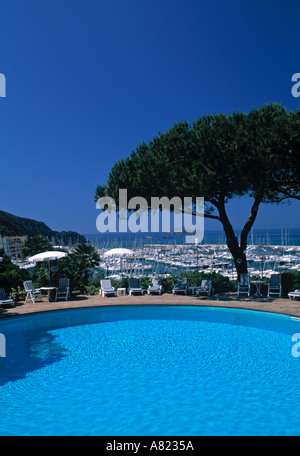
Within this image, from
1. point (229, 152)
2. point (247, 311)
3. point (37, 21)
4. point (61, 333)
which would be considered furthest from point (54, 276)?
point (37, 21)

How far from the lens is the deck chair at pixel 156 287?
15.1 meters

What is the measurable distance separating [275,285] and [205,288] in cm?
323

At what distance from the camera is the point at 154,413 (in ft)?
17.2

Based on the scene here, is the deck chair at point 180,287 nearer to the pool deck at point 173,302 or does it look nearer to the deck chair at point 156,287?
the pool deck at point 173,302

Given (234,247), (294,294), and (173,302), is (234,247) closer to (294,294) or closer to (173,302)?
(294,294)

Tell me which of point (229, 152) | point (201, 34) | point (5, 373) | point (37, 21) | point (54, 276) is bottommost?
point (5, 373)

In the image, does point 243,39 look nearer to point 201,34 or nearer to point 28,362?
point 201,34

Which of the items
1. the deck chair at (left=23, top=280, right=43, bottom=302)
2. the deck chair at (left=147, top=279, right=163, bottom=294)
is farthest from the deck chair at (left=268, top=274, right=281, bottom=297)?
the deck chair at (left=23, top=280, right=43, bottom=302)

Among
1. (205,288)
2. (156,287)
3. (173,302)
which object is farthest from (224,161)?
(156,287)

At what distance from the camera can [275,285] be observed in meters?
14.1

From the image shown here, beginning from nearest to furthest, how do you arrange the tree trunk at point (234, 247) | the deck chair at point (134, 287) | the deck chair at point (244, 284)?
the deck chair at point (244, 284) < the deck chair at point (134, 287) < the tree trunk at point (234, 247)

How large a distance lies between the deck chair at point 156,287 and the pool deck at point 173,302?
0.42 meters

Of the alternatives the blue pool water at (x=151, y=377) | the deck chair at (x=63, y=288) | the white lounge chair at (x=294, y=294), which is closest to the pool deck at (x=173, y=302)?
the white lounge chair at (x=294, y=294)
